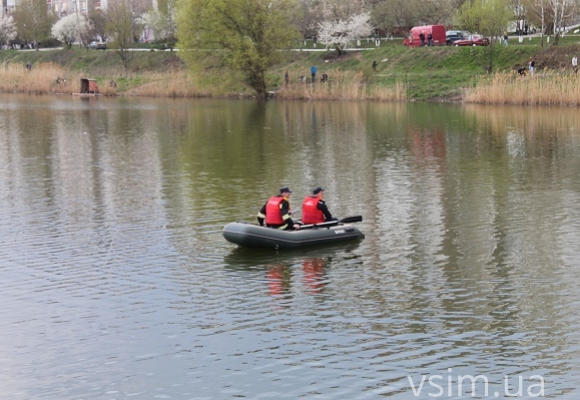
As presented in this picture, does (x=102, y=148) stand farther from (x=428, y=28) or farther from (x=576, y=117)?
(x=428, y=28)

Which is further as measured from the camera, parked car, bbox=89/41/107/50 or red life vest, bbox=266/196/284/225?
parked car, bbox=89/41/107/50

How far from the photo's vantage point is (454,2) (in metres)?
90.7

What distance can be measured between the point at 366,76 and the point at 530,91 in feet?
55.8

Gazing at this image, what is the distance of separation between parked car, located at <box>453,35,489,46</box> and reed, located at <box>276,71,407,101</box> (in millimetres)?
10116

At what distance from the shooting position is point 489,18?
65.6 m

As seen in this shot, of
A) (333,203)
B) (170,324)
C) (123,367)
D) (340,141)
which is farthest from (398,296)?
(340,141)

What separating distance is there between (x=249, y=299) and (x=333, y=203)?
9.01 metres

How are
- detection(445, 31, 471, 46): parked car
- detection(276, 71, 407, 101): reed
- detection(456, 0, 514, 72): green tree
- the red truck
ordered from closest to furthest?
detection(276, 71, 407, 101): reed < detection(456, 0, 514, 72): green tree < the red truck < detection(445, 31, 471, 46): parked car

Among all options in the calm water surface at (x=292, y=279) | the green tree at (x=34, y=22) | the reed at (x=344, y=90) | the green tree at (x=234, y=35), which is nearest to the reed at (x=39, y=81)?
the green tree at (x=234, y=35)

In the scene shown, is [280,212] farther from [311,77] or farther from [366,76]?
[311,77]

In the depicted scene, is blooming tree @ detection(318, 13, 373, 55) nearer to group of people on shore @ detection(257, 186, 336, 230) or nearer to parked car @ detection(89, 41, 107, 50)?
parked car @ detection(89, 41, 107, 50)

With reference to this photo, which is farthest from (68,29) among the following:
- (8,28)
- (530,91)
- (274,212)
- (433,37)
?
(274,212)

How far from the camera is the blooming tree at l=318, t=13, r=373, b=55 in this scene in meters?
79.9

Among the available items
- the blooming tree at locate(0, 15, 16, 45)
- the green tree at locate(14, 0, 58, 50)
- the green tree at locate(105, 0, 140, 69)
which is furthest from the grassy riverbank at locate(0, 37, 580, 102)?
the blooming tree at locate(0, 15, 16, 45)
